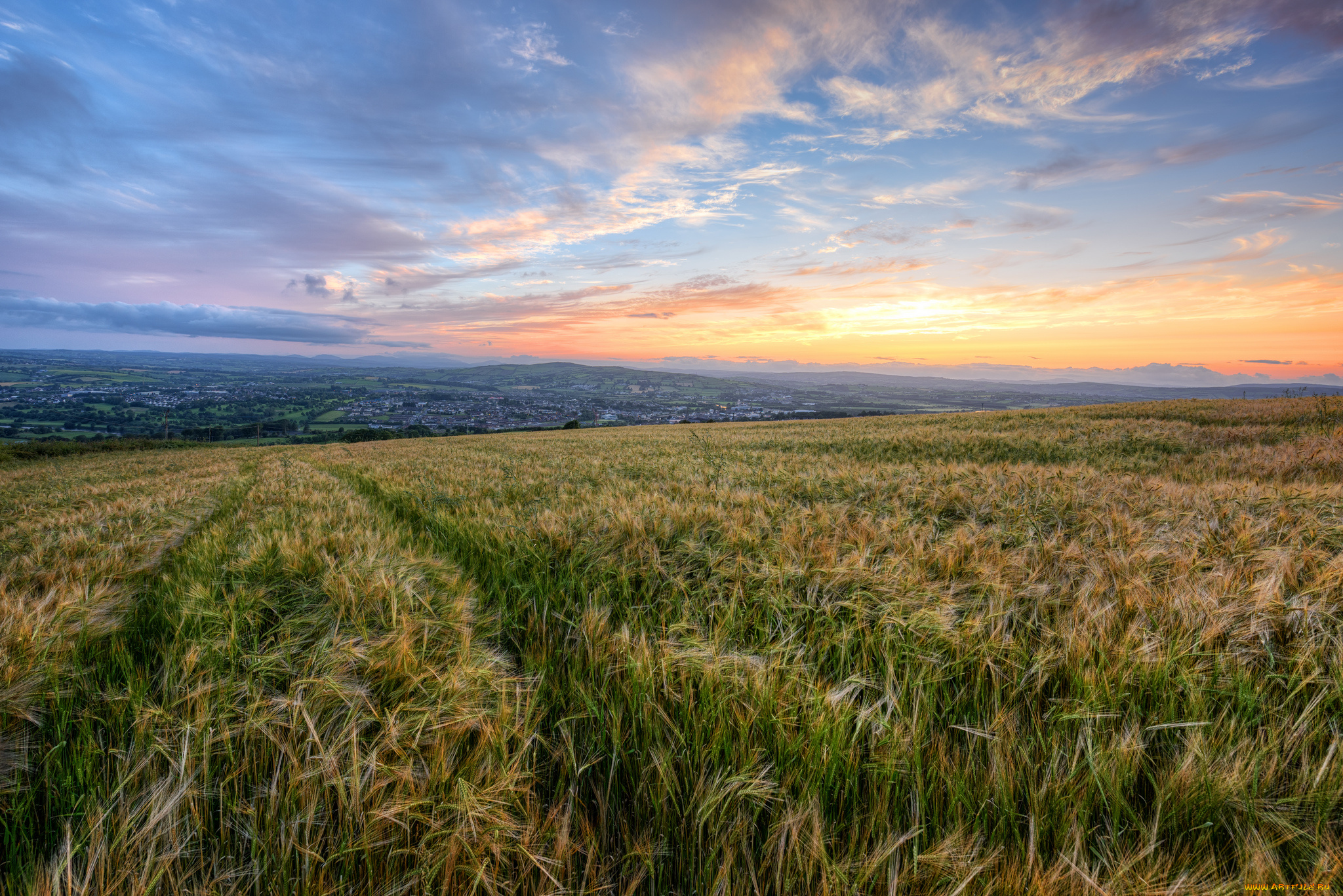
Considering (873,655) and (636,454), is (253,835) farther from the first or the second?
(636,454)

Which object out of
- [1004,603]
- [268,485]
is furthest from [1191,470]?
[268,485]

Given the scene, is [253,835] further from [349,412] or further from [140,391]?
[140,391]

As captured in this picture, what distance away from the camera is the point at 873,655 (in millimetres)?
2098

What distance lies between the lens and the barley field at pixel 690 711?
3.76ft

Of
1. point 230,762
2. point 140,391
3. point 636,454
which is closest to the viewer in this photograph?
point 230,762

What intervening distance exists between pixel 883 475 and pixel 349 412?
13289 cm

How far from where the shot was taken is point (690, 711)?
162cm

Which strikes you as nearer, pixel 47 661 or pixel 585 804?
pixel 585 804

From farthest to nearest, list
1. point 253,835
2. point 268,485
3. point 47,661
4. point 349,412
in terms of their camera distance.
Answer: point 349,412 → point 268,485 → point 47,661 → point 253,835

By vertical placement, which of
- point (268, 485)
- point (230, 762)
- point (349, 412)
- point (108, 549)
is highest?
point (230, 762)

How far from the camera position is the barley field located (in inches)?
45.1

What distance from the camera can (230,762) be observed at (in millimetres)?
1412

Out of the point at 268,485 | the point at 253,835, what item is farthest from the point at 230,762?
the point at 268,485

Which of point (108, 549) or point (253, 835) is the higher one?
point (253, 835)
